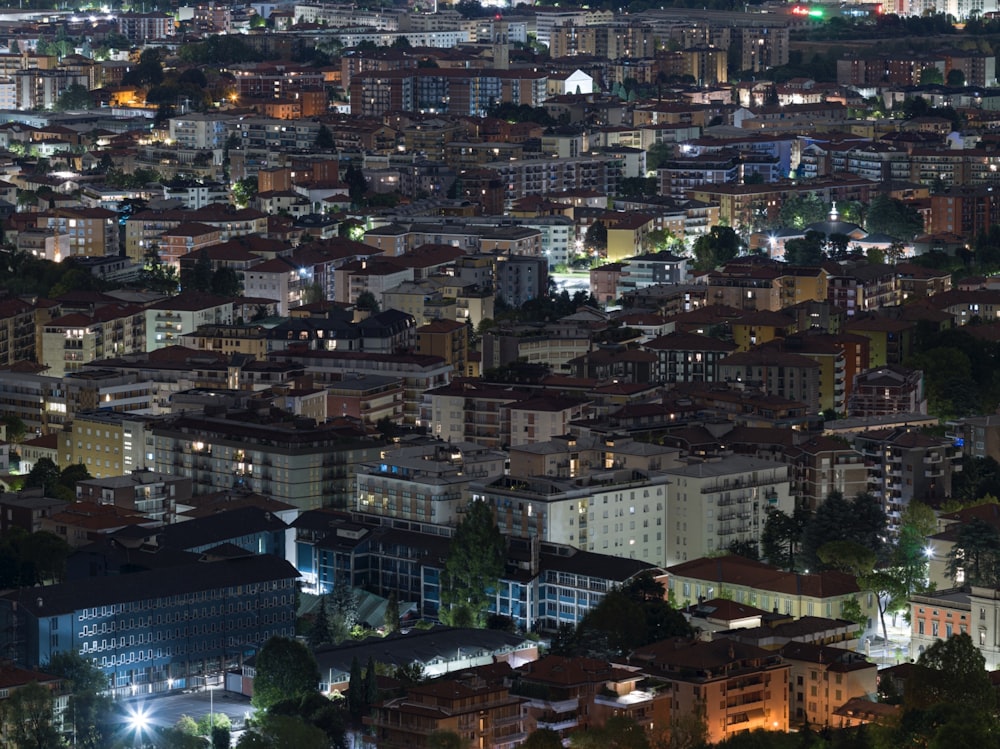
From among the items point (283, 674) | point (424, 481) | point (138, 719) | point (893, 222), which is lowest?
point (138, 719)

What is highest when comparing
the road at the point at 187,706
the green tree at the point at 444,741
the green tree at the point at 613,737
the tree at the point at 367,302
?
the green tree at the point at 444,741

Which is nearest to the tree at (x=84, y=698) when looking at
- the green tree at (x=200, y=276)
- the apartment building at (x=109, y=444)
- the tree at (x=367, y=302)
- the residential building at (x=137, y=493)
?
the residential building at (x=137, y=493)

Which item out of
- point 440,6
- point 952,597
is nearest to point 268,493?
point 952,597

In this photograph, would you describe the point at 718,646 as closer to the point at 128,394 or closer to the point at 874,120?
the point at 128,394

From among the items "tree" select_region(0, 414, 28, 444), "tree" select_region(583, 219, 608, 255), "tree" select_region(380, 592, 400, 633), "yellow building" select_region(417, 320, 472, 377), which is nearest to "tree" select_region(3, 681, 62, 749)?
"tree" select_region(380, 592, 400, 633)

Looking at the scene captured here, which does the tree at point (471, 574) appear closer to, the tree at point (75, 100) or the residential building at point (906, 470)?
the residential building at point (906, 470)

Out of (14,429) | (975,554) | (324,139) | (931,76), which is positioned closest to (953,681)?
(975,554)

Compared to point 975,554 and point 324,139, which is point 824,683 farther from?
point 324,139
